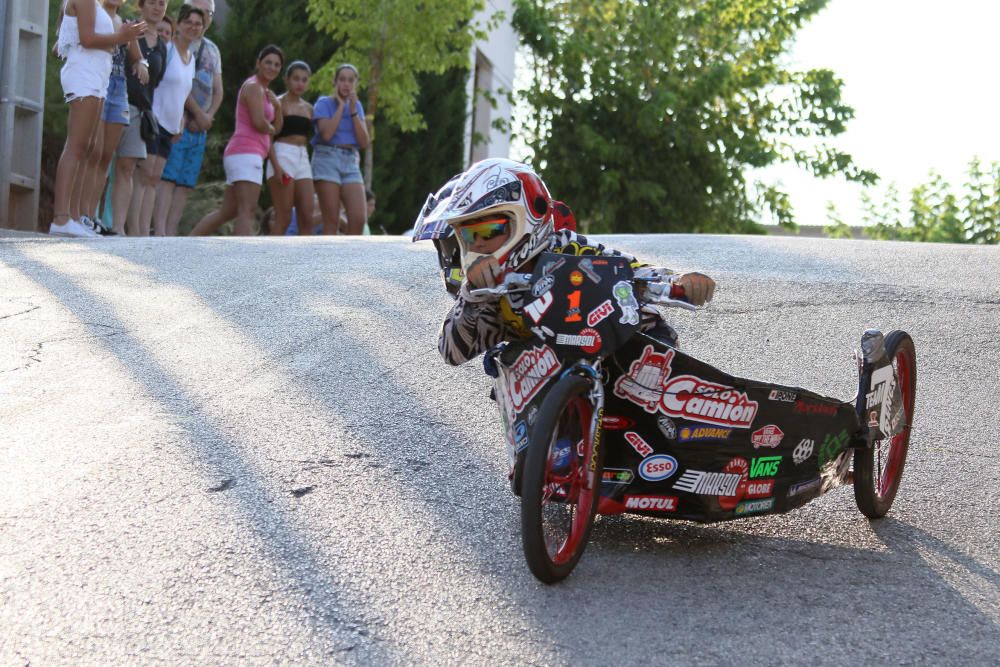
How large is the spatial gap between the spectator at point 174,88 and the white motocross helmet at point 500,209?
7963 millimetres

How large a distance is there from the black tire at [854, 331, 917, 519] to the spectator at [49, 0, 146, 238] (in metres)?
7.37

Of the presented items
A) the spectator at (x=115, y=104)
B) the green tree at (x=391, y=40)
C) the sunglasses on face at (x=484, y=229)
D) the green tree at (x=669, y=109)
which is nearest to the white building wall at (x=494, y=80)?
the green tree at (x=669, y=109)

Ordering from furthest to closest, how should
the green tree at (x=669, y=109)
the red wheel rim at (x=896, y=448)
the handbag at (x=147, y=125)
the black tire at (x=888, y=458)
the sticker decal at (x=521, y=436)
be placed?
the green tree at (x=669, y=109)
the handbag at (x=147, y=125)
the red wheel rim at (x=896, y=448)
the black tire at (x=888, y=458)
the sticker decal at (x=521, y=436)

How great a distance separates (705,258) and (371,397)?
5.22 metres

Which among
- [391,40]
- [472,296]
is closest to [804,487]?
[472,296]

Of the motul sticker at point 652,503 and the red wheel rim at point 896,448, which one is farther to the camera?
the red wheel rim at point 896,448

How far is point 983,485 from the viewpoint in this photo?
570 centimetres

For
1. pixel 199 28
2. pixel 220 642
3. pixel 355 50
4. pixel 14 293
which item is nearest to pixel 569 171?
pixel 355 50

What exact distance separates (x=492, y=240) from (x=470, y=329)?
1.01 feet

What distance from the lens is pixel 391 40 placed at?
20.9 m

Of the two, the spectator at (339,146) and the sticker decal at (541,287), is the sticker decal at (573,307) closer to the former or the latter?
the sticker decal at (541,287)

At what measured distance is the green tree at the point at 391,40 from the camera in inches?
805

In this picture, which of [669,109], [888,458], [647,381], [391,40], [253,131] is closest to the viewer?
[647,381]

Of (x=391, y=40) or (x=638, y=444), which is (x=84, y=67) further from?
(x=391, y=40)
